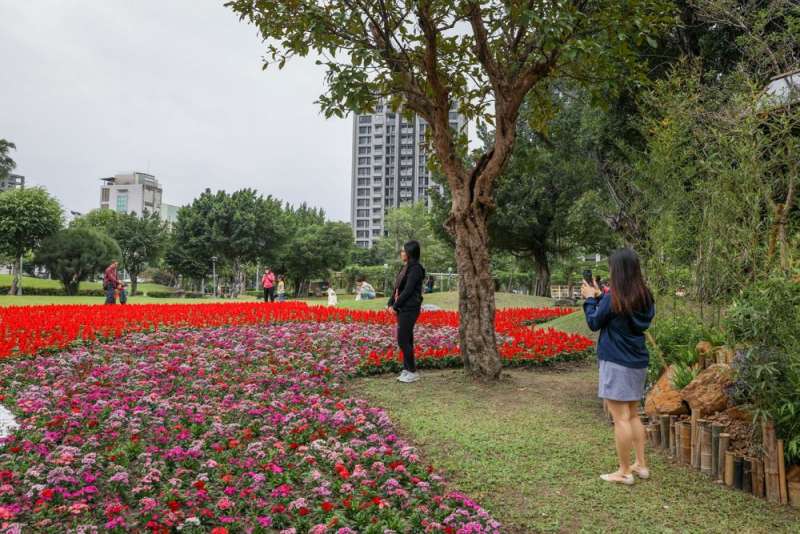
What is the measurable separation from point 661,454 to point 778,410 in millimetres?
1359

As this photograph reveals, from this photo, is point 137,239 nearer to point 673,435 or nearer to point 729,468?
point 673,435

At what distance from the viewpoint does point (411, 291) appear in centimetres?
777

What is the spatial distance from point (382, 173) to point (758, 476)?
140m

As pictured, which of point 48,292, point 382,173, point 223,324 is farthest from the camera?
point 382,173

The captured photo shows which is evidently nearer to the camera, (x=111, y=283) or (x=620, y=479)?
(x=620, y=479)

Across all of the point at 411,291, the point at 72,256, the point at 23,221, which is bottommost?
the point at 411,291

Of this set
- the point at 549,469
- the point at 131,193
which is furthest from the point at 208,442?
the point at 131,193

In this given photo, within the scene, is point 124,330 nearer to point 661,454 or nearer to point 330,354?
point 330,354

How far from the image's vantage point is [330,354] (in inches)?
365

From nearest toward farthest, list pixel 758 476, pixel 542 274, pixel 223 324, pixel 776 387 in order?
pixel 776 387 → pixel 758 476 → pixel 223 324 → pixel 542 274

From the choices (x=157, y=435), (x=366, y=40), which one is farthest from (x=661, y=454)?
(x=366, y=40)

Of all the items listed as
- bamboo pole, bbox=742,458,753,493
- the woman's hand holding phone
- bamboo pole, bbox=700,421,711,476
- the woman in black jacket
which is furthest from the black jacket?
bamboo pole, bbox=742,458,753,493

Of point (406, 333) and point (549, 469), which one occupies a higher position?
point (406, 333)

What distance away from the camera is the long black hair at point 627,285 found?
438 centimetres
